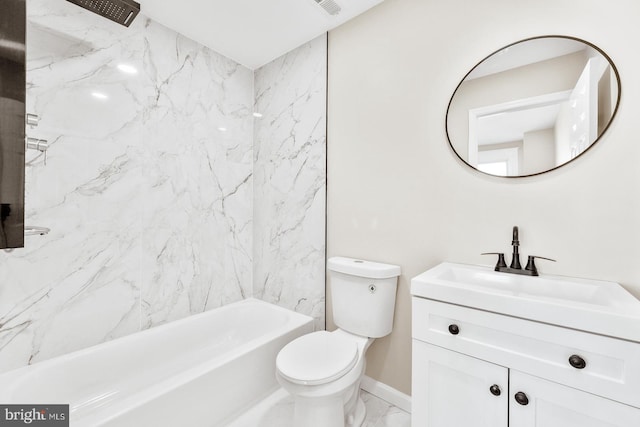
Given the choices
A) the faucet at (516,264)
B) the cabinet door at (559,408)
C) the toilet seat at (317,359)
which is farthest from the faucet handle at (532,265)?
the toilet seat at (317,359)

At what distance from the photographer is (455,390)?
1.07 meters

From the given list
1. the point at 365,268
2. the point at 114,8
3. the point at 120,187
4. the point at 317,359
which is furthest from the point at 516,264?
the point at 114,8

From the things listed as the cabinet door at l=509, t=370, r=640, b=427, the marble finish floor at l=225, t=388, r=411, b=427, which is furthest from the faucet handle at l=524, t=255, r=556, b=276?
the marble finish floor at l=225, t=388, r=411, b=427

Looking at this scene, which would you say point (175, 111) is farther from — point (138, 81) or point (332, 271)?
point (332, 271)

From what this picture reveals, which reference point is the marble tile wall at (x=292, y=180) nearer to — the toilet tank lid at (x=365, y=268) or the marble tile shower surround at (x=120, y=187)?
the marble tile shower surround at (x=120, y=187)

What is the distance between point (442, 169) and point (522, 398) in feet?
3.42

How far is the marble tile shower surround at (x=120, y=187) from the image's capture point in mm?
1468

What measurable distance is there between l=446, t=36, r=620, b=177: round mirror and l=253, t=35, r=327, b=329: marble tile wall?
0.95m

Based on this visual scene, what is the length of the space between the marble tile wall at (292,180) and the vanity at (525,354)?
1.05 meters

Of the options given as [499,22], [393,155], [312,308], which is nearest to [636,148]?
[499,22]

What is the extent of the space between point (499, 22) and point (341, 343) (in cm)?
180

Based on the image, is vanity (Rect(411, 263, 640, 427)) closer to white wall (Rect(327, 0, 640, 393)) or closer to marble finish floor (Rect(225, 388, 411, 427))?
white wall (Rect(327, 0, 640, 393))

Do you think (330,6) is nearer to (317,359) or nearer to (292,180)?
(292,180)

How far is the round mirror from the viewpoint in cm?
117
